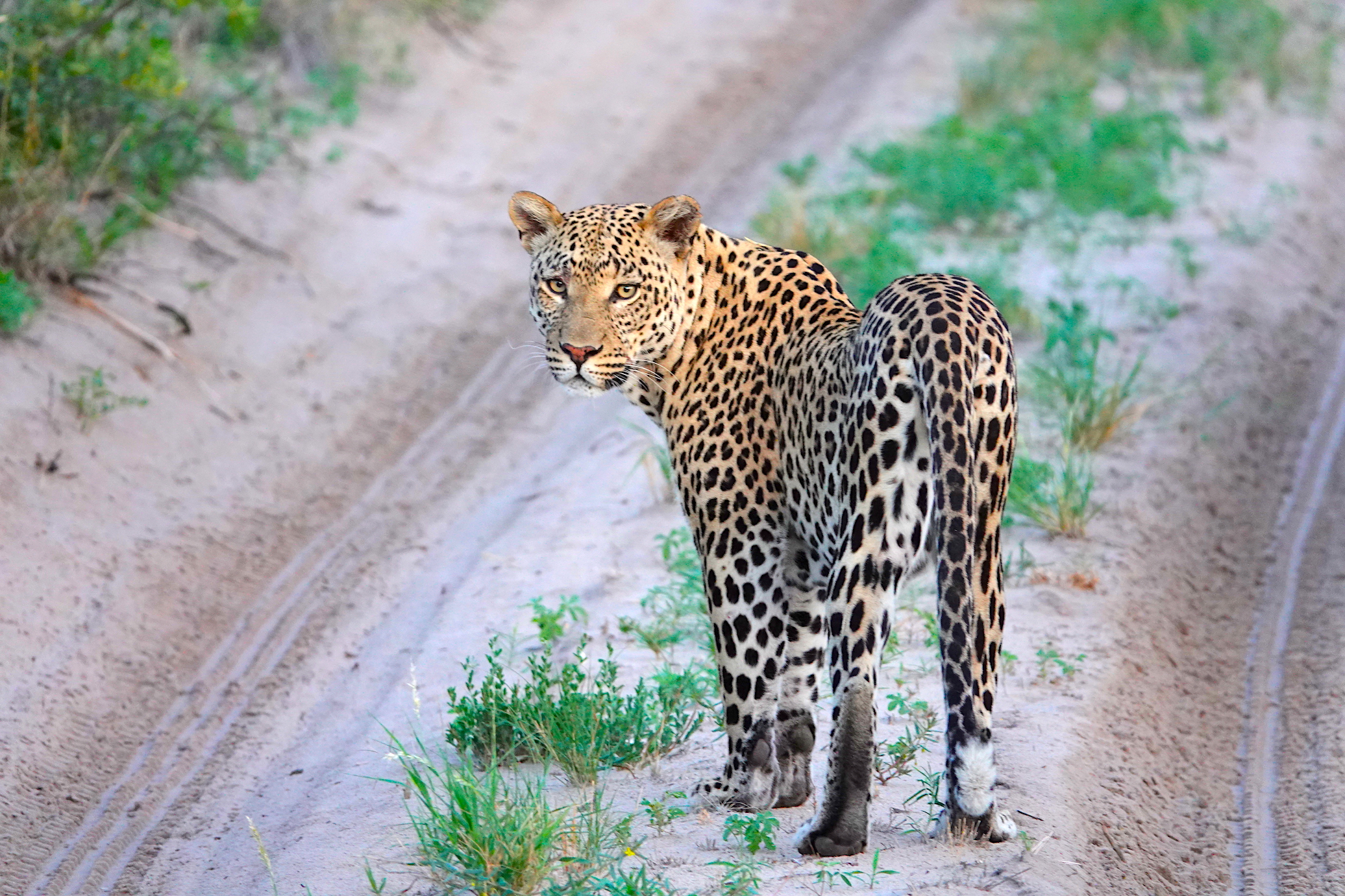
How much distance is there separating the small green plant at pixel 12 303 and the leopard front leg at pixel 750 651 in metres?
5.27

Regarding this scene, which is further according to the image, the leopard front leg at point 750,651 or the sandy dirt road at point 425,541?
the sandy dirt road at point 425,541

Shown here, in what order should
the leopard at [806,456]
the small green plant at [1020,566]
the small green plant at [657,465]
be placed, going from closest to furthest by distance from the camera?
the leopard at [806,456]
the small green plant at [1020,566]
the small green plant at [657,465]

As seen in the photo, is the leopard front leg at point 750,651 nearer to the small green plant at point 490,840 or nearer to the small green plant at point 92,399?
the small green plant at point 490,840

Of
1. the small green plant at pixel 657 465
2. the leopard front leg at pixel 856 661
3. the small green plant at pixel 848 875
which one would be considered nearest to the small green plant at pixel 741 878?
the small green plant at pixel 848 875

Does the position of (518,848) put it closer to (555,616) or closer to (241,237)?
(555,616)

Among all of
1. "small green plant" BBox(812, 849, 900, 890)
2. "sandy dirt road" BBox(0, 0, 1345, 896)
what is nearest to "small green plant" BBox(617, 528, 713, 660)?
"sandy dirt road" BBox(0, 0, 1345, 896)

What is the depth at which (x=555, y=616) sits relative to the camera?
22.1 ft

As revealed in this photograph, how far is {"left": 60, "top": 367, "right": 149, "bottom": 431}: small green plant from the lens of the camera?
27.5 ft

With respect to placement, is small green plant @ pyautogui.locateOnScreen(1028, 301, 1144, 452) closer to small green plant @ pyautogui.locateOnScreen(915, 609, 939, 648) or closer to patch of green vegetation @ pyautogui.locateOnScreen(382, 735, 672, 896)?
small green plant @ pyautogui.locateOnScreen(915, 609, 939, 648)

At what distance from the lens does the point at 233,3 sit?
8.22m

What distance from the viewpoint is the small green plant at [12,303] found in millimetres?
8406

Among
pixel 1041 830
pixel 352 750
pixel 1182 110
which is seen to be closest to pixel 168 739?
pixel 352 750

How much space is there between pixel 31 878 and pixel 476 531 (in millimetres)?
3232

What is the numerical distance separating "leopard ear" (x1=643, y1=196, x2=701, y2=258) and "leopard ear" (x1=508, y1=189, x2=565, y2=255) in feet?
1.24
